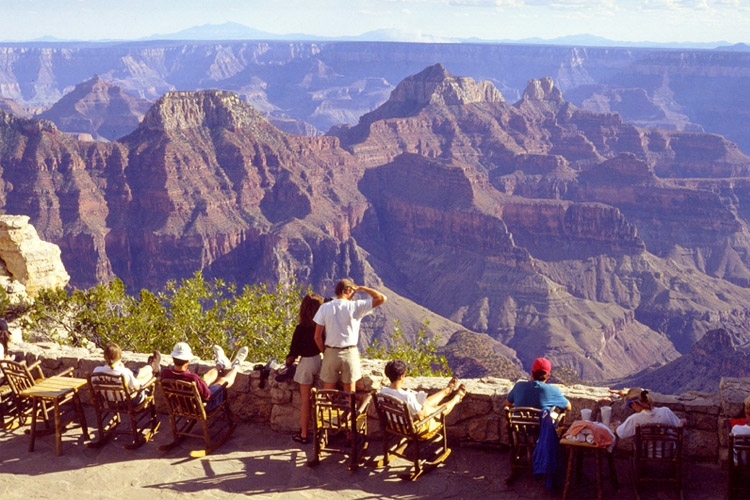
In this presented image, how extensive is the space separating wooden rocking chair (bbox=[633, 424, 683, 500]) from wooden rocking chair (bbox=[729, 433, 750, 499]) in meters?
0.77

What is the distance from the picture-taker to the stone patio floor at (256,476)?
12.6m

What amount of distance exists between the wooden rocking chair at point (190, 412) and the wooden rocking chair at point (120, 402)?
1.94 ft

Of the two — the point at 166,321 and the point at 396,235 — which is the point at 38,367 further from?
the point at 396,235

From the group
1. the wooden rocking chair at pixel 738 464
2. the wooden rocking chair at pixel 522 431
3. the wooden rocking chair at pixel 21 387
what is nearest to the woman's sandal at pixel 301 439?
the wooden rocking chair at pixel 522 431

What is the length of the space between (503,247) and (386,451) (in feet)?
357

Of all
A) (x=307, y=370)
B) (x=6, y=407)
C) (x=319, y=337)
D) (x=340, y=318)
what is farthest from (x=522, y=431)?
(x=6, y=407)

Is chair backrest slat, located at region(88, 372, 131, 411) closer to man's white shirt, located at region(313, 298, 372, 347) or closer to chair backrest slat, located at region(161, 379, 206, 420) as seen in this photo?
chair backrest slat, located at region(161, 379, 206, 420)

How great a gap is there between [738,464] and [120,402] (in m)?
11.4

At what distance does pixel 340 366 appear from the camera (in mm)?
14195

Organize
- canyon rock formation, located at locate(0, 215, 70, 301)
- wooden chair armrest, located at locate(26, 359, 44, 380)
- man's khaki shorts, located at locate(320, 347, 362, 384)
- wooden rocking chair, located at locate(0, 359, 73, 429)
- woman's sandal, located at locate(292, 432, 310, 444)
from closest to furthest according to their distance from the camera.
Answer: man's khaki shorts, located at locate(320, 347, 362, 384) < woman's sandal, located at locate(292, 432, 310, 444) < wooden rocking chair, located at locate(0, 359, 73, 429) < wooden chair armrest, located at locate(26, 359, 44, 380) < canyon rock formation, located at locate(0, 215, 70, 301)

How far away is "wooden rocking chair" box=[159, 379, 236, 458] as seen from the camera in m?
13.8

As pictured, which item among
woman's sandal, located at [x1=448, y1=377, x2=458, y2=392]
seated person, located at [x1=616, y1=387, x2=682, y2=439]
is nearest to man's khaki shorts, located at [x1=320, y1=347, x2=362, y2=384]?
woman's sandal, located at [x1=448, y1=377, x2=458, y2=392]

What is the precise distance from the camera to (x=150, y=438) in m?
14.9

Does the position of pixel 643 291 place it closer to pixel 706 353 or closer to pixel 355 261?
pixel 355 261
